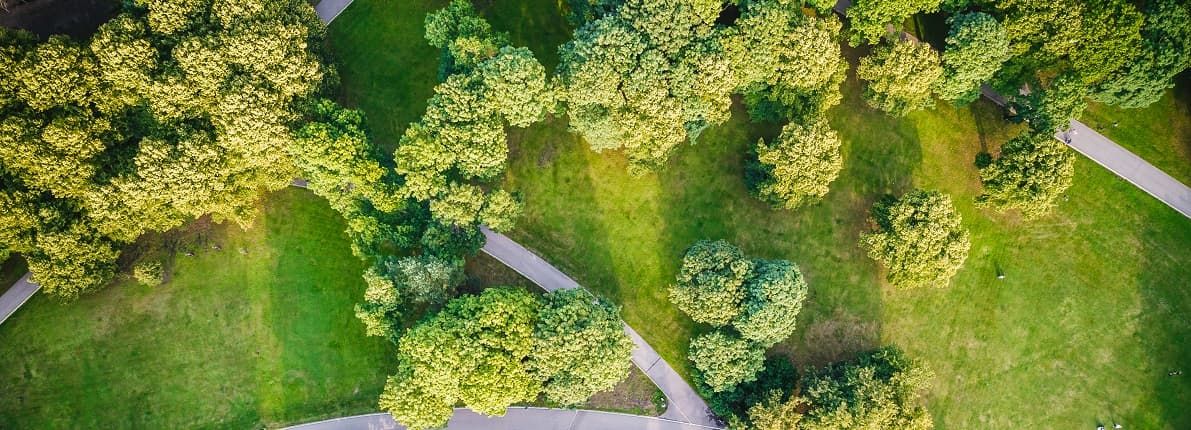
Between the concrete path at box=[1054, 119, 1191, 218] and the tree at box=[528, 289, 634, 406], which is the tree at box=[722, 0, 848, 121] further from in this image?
the concrete path at box=[1054, 119, 1191, 218]

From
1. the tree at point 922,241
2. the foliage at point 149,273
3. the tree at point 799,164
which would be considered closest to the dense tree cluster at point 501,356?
the tree at point 799,164

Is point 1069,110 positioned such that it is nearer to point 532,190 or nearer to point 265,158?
point 532,190

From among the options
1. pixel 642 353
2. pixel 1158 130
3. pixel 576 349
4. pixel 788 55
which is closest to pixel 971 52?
pixel 788 55

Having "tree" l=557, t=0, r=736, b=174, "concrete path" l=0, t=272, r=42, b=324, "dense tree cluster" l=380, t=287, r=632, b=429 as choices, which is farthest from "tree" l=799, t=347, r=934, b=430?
"concrete path" l=0, t=272, r=42, b=324

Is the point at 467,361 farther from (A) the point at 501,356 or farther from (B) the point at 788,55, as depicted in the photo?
(B) the point at 788,55

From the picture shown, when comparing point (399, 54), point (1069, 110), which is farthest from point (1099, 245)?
point (399, 54)

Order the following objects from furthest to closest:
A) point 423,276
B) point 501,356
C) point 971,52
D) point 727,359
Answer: point 727,359, point 423,276, point 971,52, point 501,356

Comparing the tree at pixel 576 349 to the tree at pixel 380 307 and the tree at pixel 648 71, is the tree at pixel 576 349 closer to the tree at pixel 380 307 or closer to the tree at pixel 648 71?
the tree at pixel 380 307
